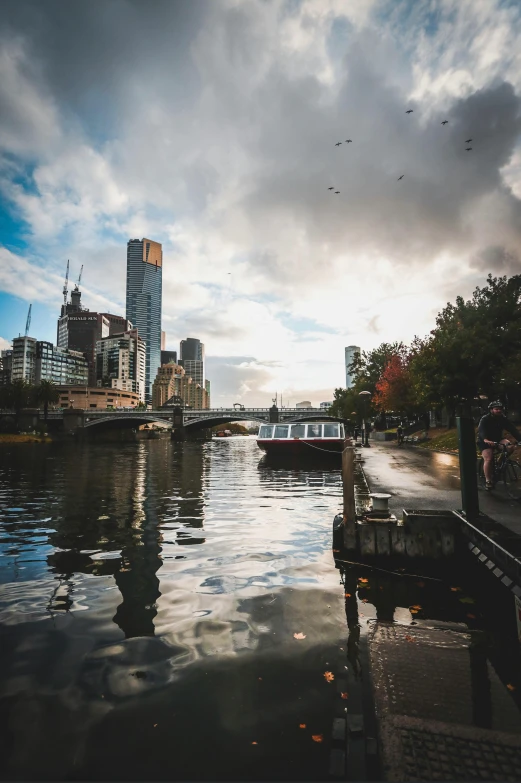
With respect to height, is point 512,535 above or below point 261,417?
below

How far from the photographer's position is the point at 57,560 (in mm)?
9820

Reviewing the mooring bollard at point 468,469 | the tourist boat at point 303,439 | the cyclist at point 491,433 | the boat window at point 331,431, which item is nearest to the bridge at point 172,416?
the tourist boat at point 303,439

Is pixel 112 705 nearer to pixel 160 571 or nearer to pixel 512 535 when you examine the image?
pixel 160 571

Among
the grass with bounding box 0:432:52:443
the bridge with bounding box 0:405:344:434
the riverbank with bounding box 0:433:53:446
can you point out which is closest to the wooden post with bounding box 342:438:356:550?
the bridge with bounding box 0:405:344:434

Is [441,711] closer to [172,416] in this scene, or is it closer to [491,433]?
[491,433]

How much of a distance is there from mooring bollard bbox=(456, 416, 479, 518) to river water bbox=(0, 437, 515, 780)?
1866 millimetres

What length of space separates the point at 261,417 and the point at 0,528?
265ft

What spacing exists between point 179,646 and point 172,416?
96.0m

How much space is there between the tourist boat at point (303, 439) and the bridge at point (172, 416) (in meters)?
45.3

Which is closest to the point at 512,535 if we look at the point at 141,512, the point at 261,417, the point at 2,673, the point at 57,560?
the point at 2,673

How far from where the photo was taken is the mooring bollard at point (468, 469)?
30.9ft

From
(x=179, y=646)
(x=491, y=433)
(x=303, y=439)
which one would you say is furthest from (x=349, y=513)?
(x=303, y=439)

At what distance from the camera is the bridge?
9281 cm

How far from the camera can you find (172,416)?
99.5 metres
